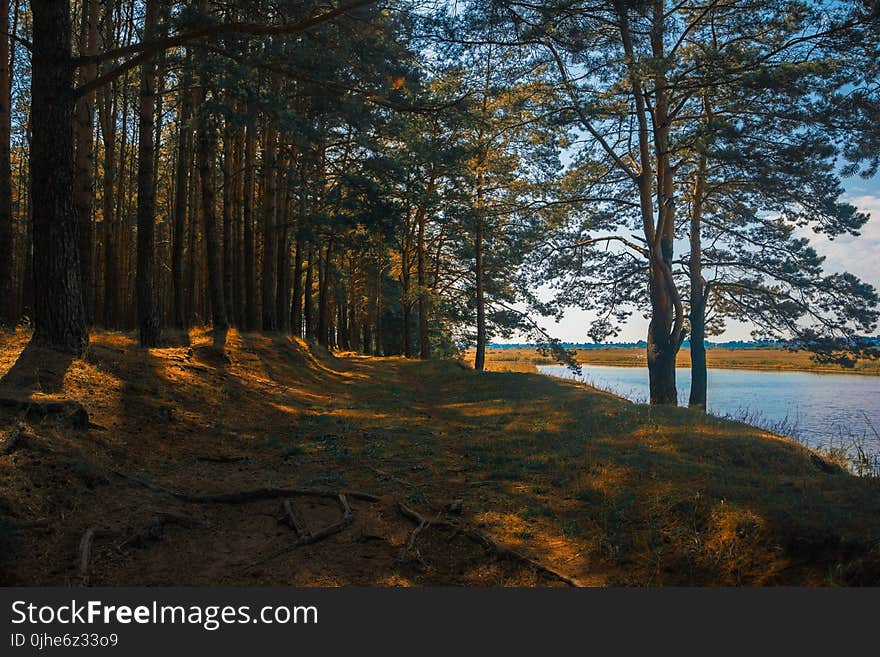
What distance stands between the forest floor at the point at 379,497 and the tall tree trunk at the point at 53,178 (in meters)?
0.74

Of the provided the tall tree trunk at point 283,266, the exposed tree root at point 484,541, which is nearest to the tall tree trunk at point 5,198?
the tall tree trunk at point 283,266

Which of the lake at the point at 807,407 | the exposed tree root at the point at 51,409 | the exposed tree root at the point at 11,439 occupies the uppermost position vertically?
the exposed tree root at the point at 51,409

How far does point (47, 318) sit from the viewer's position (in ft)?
27.1

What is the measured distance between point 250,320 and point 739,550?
16.9 meters

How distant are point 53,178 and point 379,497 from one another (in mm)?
6765

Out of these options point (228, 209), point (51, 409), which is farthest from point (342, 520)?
point (228, 209)

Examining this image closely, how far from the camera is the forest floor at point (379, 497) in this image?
4418 mm

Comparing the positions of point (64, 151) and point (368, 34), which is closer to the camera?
Answer: point (64, 151)

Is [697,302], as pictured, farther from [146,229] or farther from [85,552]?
[85,552]

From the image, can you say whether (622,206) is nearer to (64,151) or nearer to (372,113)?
(372,113)

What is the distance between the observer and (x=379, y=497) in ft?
20.2

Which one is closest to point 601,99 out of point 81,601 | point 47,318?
point 47,318

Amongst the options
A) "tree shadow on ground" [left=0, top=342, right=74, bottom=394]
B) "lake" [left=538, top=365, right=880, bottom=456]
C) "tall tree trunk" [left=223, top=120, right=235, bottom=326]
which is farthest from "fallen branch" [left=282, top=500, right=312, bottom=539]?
"tall tree trunk" [left=223, top=120, right=235, bottom=326]

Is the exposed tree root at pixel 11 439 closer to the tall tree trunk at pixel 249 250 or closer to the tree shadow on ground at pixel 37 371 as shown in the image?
the tree shadow on ground at pixel 37 371
